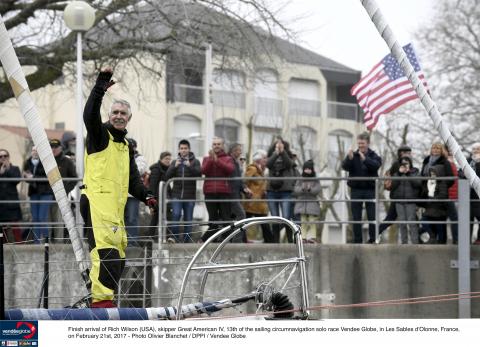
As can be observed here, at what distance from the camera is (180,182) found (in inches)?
744

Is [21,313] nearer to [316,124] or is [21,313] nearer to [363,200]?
[363,200]

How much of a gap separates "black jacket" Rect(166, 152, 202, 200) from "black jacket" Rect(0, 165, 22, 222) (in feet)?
7.44

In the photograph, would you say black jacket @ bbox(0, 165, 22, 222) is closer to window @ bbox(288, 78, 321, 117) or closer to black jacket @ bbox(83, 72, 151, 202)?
black jacket @ bbox(83, 72, 151, 202)

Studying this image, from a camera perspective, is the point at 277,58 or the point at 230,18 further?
the point at 277,58

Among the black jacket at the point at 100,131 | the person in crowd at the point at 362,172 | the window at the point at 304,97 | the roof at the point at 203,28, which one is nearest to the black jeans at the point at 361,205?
the person in crowd at the point at 362,172

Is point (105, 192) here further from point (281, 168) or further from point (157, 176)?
point (281, 168)

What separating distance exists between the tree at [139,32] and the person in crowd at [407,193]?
910 cm

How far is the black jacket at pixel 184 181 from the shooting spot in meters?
18.9

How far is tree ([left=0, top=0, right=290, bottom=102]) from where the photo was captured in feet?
90.1
